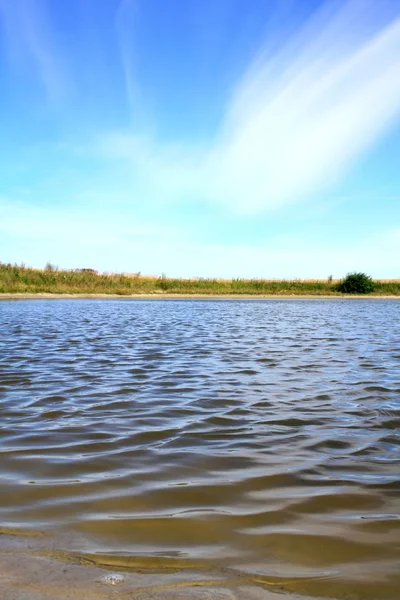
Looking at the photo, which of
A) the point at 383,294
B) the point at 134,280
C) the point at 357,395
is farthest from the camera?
the point at 383,294

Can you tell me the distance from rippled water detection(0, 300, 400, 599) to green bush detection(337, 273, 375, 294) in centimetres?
4858

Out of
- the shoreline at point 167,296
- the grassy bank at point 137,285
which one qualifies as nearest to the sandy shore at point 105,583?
the shoreline at point 167,296

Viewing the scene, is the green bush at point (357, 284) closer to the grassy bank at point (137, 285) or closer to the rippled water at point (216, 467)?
the grassy bank at point (137, 285)

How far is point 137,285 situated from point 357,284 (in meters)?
22.4

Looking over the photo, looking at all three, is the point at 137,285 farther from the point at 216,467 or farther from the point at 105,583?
the point at 105,583

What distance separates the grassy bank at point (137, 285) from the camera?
42.9 metres

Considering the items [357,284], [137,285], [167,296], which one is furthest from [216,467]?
[357,284]

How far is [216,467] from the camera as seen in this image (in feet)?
11.3

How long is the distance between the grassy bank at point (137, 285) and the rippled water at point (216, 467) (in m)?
36.4

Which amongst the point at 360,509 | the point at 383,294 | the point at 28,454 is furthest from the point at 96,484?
the point at 383,294

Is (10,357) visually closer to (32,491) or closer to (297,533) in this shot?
(32,491)

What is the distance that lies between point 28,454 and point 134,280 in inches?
1868

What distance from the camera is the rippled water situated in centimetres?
228

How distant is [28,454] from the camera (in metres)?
3.66
